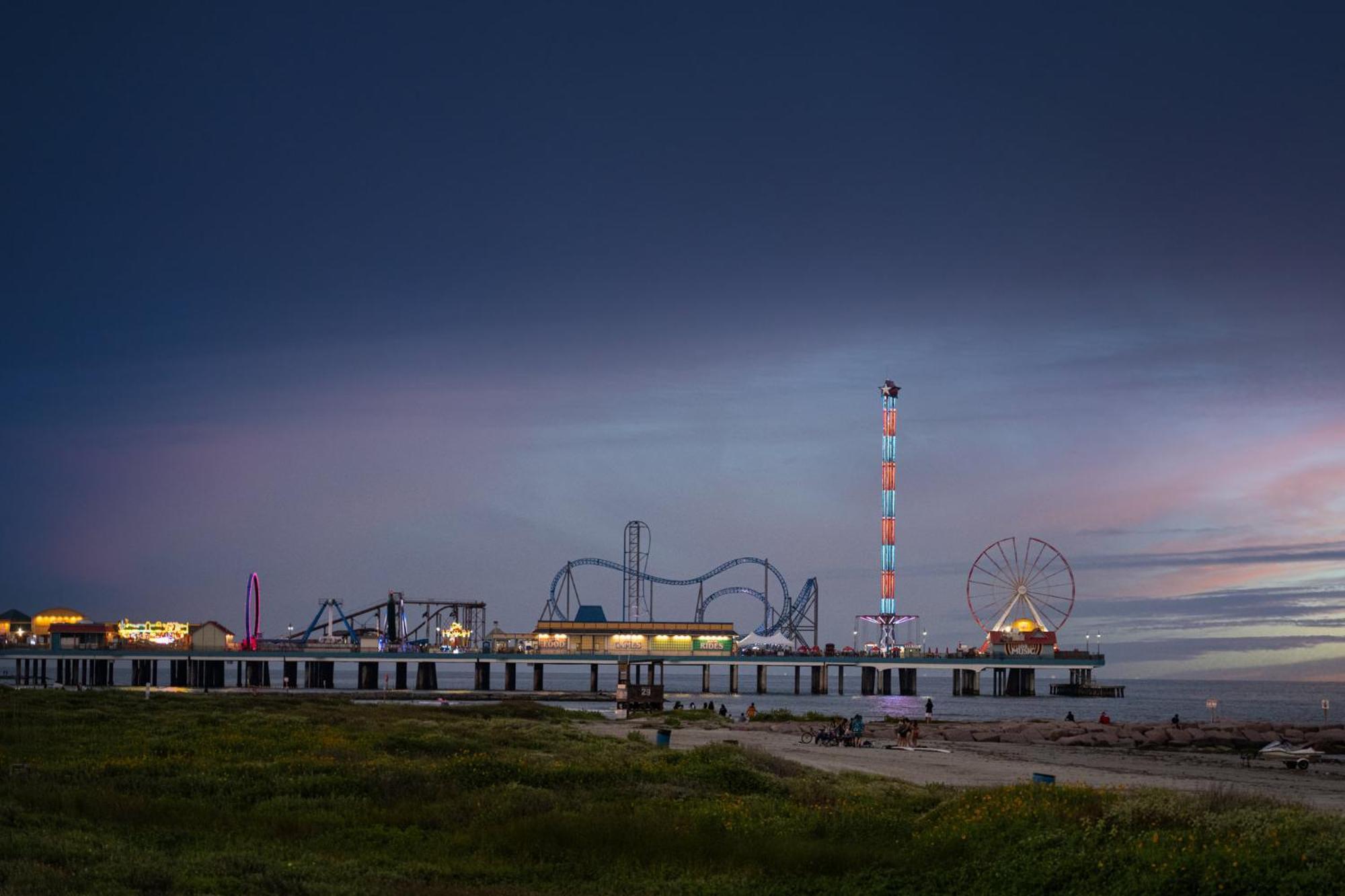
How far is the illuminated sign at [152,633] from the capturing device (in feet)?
503

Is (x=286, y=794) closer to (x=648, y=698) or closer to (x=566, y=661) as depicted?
(x=648, y=698)

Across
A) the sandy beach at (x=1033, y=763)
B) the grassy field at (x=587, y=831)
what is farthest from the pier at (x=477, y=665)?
the grassy field at (x=587, y=831)

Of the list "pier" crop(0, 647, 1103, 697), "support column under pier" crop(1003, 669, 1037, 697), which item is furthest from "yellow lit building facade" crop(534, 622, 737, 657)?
"support column under pier" crop(1003, 669, 1037, 697)

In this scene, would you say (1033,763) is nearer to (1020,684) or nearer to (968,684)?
(1020,684)

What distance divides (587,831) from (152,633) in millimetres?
156104

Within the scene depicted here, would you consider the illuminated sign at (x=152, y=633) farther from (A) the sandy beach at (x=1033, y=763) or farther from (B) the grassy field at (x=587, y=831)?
(B) the grassy field at (x=587, y=831)

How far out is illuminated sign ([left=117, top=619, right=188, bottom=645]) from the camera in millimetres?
153250

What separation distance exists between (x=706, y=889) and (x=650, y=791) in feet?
33.2

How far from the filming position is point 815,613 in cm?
19475

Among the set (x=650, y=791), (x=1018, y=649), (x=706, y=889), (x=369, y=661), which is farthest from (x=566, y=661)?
(x=706, y=889)

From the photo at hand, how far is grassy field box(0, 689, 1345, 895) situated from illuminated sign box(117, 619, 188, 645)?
419 feet

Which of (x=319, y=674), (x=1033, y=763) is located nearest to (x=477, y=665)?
(x=319, y=674)

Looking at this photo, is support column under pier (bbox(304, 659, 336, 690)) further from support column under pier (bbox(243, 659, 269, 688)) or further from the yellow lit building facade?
the yellow lit building facade

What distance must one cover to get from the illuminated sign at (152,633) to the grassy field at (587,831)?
5025 inches
